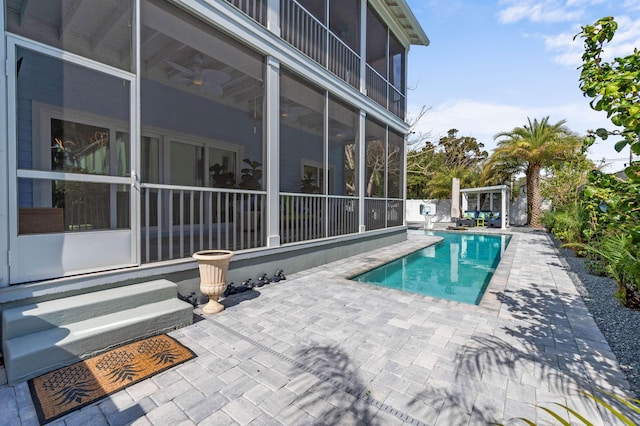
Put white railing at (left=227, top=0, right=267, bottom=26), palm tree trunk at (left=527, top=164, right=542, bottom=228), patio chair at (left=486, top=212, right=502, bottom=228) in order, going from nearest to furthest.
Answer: white railing at (left=227, top=0, right=267, bottom=26)
palm tree trunk at (left=527, top=164, right=542, bottom=228)
patio chair at (left=486, top=212, right=502, bottom=228)

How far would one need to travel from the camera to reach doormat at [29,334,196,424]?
210 cm

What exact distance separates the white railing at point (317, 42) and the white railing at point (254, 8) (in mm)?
465

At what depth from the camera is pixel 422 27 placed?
404 inches

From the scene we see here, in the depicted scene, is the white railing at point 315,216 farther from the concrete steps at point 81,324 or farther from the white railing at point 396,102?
the white railing at point 396,102

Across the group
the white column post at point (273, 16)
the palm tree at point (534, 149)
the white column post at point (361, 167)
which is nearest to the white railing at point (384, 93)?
the white column post at point (361, 167)

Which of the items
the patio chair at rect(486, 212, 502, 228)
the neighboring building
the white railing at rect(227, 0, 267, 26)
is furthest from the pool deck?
the patio chair at rect(486, 212, 502, 228)

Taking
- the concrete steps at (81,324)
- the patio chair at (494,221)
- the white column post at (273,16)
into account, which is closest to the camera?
the concrete steps at (81,324)

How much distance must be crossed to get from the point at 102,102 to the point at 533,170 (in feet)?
60.6

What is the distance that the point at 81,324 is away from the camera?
9.11 ft

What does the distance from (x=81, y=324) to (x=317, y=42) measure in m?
6.68

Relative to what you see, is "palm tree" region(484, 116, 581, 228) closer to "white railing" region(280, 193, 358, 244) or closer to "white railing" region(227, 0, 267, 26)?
"white railing" region(280, 193, 358, 244)

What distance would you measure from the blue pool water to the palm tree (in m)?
6.61

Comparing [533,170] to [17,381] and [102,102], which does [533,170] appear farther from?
[17,381]

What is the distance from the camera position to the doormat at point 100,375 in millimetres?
2096
